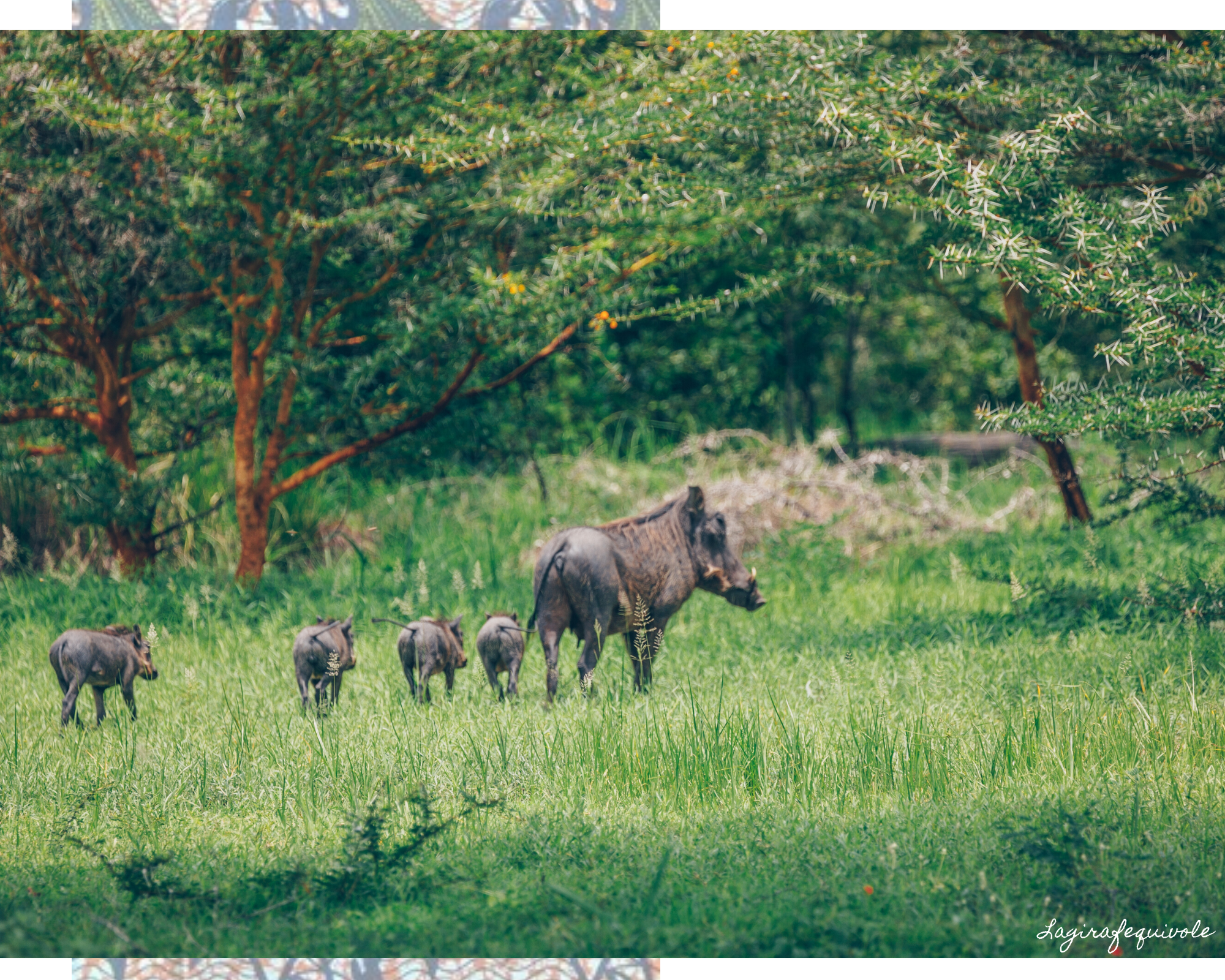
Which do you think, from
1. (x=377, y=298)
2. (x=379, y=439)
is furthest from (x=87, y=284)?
(x=379, y=439)

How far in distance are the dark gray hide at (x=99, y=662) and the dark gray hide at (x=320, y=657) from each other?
2.49 ft

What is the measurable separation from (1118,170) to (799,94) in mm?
2596

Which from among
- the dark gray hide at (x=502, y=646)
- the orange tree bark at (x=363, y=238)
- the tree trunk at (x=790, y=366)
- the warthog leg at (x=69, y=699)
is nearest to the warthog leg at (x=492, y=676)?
the dark gray hide at (x=502, y=646)

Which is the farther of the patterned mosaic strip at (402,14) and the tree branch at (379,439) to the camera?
the tree branch at (379,439)

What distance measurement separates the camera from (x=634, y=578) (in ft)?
20.1

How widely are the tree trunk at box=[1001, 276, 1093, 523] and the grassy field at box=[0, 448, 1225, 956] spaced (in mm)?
1811

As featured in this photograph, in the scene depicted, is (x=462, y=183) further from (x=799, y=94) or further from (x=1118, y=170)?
(x=1118, y=170)

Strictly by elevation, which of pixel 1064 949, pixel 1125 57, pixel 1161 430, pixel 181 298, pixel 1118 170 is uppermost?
pixel 1125 57

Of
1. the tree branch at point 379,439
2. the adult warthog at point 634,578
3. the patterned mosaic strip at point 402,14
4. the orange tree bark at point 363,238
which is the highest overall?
the patterned mosaic strip at point 402,14

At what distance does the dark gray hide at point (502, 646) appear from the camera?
19.8 feet

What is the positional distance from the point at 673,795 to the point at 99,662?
279 centimetres

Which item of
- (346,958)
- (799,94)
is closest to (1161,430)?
(799,94)

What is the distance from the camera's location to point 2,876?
4.42m

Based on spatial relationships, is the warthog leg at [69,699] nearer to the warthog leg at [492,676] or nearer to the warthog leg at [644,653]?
the warthog leg at [492,676]
